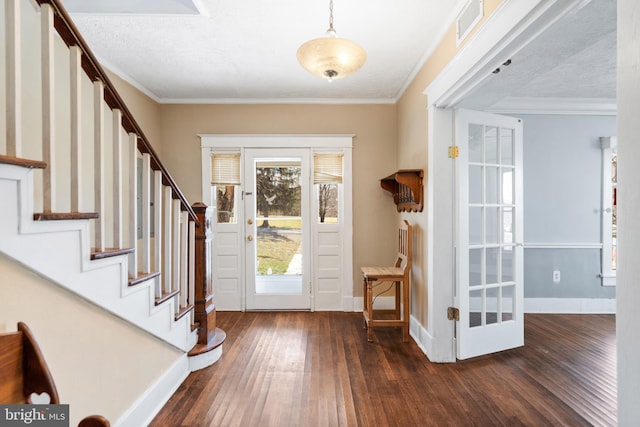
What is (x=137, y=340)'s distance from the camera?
1.84 meters

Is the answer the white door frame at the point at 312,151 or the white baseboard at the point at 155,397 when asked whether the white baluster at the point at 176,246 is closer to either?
the white baseboard at the point at 155,397

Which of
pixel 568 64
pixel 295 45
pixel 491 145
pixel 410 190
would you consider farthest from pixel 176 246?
pixel 568 64

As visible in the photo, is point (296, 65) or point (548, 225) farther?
point (548, 225)

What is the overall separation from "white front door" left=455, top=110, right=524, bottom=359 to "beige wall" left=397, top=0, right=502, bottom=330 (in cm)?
34

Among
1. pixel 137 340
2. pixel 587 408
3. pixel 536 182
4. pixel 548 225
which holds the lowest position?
pixel 587 408

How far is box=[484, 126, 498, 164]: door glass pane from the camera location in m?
2.80

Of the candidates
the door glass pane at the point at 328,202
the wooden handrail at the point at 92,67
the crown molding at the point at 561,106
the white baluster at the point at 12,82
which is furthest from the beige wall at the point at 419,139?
the white baluster at the point at 12,82

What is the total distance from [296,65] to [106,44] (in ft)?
5.36

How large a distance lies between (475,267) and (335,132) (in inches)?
90.0

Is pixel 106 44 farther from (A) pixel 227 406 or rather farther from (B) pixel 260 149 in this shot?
(A) pixel 227 406

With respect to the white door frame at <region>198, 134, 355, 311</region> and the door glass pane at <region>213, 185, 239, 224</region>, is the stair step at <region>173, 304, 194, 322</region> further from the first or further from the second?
the door glass pane at <region>213, 185, 239, 224</region>

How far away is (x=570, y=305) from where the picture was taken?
12.8 ft

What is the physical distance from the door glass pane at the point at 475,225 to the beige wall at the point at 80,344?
2.54m

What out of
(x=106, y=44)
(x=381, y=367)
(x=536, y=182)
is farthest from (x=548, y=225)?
(x=106, y=44)
